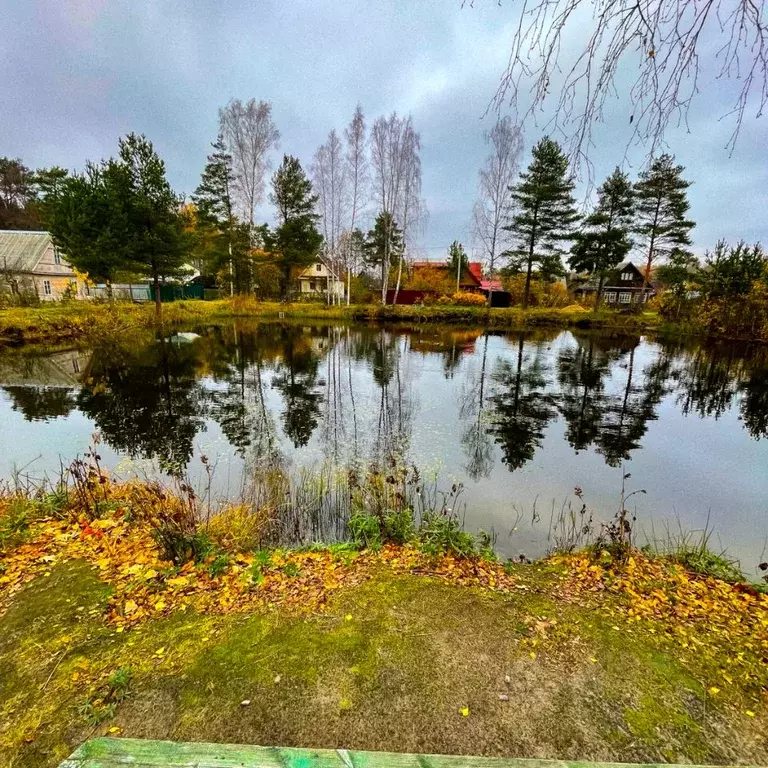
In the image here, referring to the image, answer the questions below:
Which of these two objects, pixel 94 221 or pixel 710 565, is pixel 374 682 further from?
pixel 94 221

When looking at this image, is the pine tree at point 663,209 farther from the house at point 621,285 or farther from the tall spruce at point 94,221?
the tall spruce at point 94,221

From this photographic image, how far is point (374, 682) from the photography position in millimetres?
2328

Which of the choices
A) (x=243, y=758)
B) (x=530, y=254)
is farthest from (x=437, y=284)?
(x=243, y=758)

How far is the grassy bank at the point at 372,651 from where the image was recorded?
202cm

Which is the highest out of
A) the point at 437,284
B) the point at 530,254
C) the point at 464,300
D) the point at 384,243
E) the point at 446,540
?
the point at 384,243

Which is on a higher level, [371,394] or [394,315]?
[394,315]

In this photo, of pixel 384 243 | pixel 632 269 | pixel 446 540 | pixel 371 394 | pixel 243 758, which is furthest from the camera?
pixel 632 269

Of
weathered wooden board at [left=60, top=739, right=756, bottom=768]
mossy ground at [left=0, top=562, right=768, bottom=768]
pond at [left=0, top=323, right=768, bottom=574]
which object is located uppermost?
weathered wooden board at [left=60, top=739, right=756, bottom=768]

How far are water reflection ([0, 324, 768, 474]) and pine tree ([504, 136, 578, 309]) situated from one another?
1414 centimetres

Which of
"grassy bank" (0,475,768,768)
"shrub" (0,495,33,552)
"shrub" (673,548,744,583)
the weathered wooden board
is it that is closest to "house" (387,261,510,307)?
"shrub" (673,548,744,583)

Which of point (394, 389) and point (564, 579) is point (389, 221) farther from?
point (564, 579)

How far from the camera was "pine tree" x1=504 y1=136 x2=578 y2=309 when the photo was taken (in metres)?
29.2

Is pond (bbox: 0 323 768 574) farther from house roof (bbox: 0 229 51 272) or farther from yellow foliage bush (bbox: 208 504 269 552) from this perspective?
house roof (bbox: 0 229 51 272)

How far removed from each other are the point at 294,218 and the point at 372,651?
36.1 meters
